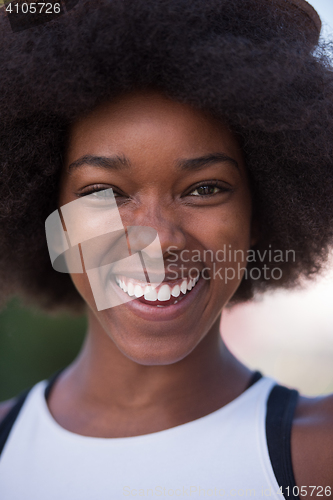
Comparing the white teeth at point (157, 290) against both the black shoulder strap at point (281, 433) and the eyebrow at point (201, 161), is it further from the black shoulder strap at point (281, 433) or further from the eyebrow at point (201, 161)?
the black shoulder strap at point (281, 433)

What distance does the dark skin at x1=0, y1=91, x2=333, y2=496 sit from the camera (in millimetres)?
1547

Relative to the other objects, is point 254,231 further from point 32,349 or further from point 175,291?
point 32,349

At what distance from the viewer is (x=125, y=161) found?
1533 mm

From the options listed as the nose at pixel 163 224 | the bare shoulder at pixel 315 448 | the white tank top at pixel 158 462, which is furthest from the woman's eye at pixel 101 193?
the bare shoulder at pixel 315 448

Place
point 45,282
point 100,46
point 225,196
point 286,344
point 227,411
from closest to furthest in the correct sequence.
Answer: point 100,46 → point 225,196 → point 227,411 → point 45,282 → point 286,344

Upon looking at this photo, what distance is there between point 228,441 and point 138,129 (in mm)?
1170

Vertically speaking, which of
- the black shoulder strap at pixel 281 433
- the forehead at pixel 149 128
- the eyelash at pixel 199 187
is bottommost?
the black shoulder strap at pixel 281 433

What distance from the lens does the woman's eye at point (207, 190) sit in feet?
5.43

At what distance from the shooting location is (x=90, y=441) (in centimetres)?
183

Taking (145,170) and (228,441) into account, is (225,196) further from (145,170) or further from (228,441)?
(228,441)

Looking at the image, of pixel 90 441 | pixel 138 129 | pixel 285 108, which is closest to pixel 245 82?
pixel 285 108

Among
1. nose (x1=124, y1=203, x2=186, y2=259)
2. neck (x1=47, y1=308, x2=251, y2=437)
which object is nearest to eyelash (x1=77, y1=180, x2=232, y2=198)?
nose (x1=124, y1=203, x2=186, y2=259)

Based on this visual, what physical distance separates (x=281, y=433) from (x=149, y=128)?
1.16 m

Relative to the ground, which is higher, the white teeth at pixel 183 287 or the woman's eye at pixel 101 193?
the woman's eye at pixel 101 193
